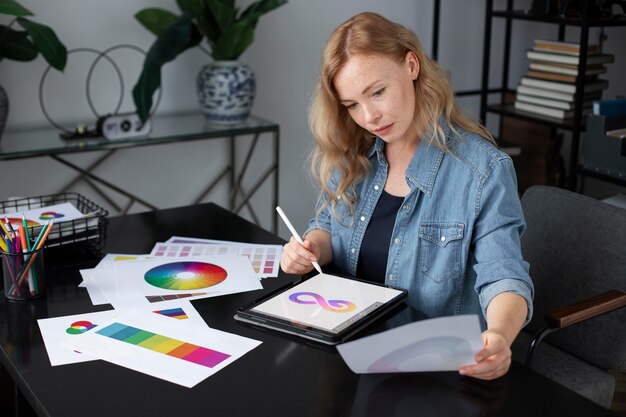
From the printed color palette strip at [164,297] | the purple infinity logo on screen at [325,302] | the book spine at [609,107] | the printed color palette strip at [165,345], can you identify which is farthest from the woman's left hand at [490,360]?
the book spine at [609,107]

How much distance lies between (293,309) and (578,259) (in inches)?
30.1

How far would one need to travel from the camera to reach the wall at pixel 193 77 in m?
2.99

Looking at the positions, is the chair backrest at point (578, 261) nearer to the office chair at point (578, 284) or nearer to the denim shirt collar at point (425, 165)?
the office chair at point (578, 284)

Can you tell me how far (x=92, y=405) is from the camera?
1.18 metres

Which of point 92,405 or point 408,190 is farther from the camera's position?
point 408,190

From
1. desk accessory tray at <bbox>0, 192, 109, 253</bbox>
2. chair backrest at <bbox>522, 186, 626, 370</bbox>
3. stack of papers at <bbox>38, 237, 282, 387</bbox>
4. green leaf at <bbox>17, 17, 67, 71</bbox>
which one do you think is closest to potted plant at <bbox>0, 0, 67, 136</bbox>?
green leaf at <bbox>17, 17, 67, 71</bbox>

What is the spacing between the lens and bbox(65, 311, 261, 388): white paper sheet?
4.21 ft

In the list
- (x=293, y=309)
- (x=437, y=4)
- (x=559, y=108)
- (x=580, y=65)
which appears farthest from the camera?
(x=437, y=4)

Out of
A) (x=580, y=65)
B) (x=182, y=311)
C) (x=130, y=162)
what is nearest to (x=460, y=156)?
(x=182, y=311)

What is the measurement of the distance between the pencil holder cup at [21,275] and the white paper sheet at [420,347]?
0.72 m

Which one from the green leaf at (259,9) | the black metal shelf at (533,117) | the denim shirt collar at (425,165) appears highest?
the green leaf at (259,9)

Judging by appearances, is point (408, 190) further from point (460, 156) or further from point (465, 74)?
point (465, 74)

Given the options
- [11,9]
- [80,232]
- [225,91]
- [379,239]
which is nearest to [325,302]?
[379,239]

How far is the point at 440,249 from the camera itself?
1.61m
